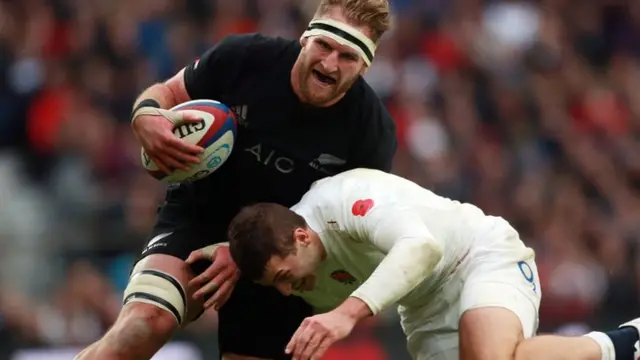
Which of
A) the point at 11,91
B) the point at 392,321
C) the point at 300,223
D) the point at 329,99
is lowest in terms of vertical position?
the point at 392,321

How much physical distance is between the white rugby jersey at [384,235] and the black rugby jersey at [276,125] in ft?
0.57

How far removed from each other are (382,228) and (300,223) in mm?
353

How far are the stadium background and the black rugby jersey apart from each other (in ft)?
10.0

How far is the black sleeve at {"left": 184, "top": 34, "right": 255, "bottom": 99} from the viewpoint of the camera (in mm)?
6254

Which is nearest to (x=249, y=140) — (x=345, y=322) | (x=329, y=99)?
(x=329, y=99)

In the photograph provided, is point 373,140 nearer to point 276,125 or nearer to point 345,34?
point 276,125

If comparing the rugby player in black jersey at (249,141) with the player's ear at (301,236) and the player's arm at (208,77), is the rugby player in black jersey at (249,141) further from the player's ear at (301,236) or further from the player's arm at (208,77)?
the player's ear at (301,236)

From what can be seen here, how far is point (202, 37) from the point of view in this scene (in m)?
11.5

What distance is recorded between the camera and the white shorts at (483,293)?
572 centimetres

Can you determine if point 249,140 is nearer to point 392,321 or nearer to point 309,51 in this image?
point 309,51

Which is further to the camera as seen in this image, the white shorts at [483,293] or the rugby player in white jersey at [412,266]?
the white shorts at [483,293]

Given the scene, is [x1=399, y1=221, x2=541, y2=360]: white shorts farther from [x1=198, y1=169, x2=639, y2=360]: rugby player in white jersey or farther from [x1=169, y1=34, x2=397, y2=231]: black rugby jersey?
[x1=169, y1=34, x2=397, y2=231]: black rugby jersey

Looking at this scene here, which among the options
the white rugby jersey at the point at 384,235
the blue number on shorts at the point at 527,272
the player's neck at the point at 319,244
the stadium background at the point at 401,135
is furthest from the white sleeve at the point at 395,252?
the stadium background at the point at 401,135

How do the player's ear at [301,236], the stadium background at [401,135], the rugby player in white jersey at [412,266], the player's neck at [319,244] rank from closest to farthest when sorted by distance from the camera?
the rugby player in white jersey at [412,266] → the player's ear at [301,236] → the player's neck at [319,244] → the stadium background at [401,135]
